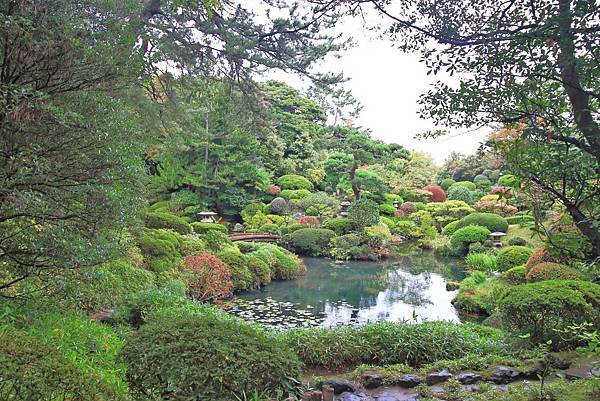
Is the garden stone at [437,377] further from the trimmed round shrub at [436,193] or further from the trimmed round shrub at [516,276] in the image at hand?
the trimmed round shrub at [436,193]

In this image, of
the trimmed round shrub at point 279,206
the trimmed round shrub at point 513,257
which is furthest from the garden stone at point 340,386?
the trimmed round shrub at point 279,206

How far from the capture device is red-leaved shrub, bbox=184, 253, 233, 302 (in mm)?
9227

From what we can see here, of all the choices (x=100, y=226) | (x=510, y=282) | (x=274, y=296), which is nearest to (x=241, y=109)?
(x=100, y=226)

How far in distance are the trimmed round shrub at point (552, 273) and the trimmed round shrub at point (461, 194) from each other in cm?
1469

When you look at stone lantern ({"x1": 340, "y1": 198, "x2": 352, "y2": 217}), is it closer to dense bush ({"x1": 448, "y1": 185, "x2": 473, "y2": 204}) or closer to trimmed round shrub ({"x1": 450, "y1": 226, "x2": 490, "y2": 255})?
trimmed round shrub ({"x1": 450, "y1": 226, "x2": 490, "y2": 255})

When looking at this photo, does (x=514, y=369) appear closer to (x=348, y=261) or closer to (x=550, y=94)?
(x=550, y=94)

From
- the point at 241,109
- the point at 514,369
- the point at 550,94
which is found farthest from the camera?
the point at 241,109

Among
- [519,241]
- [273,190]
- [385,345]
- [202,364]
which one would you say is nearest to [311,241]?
[273,190]

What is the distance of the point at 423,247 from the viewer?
18375 mm

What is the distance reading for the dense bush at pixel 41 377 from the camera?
1.69 metres

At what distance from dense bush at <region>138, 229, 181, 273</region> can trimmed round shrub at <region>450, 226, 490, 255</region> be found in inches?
424

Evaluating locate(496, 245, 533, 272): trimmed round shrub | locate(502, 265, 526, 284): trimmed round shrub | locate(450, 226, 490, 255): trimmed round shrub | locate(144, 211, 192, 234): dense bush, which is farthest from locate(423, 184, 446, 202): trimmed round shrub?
locate(144, 211, 192, 234): dense bush

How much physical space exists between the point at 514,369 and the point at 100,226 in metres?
3.88

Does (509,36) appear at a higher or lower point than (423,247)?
higher
